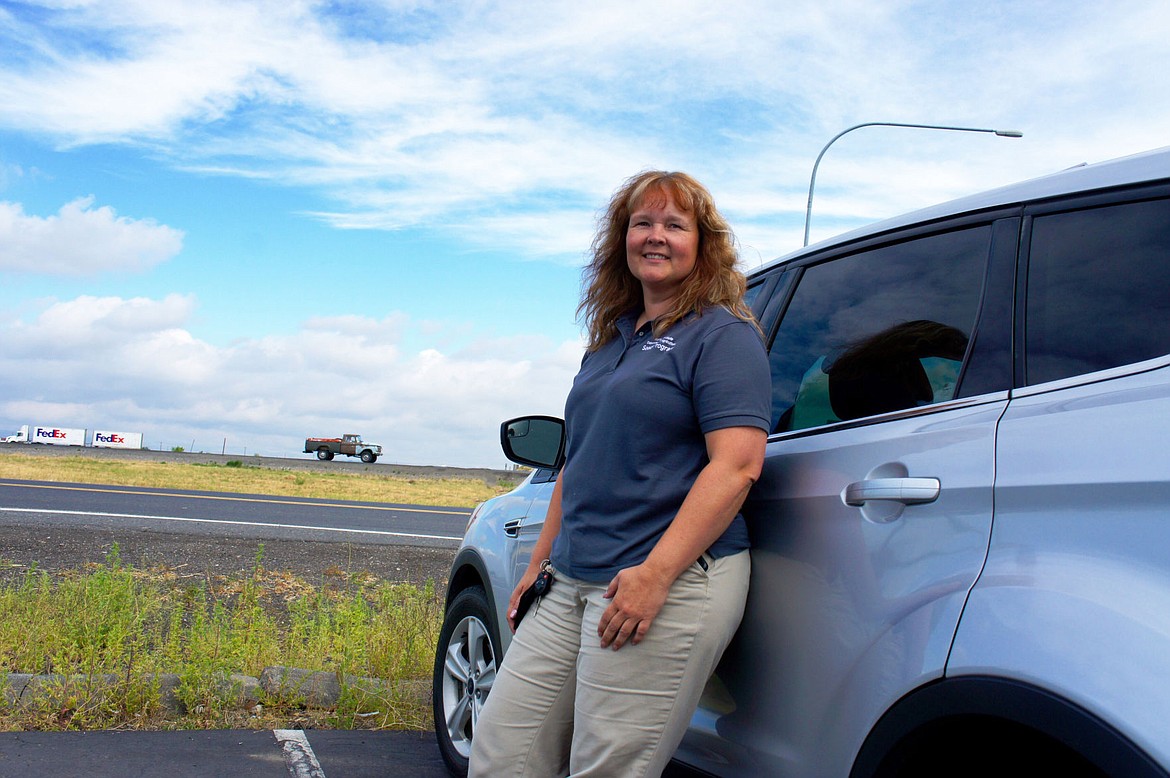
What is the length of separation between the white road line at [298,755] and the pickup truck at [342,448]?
179 feet

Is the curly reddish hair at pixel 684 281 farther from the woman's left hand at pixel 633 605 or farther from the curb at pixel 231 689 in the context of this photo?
the curb at pixel 231 689

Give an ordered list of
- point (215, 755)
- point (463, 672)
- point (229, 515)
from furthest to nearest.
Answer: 1. point (229, 515)
2. point (215, 755)
3. point (463, 672)

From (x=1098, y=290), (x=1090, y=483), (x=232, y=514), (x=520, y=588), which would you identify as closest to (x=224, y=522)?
(x=232, y=514)

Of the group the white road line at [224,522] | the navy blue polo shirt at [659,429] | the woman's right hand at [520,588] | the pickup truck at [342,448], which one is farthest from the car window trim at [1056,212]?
the pickup truck at [342,448]

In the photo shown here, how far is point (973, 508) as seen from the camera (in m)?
1.81

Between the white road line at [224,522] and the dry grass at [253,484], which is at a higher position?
the dry grass at [253,484]

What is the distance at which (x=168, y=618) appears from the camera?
6977 mm

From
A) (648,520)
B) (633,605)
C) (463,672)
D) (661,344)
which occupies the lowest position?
(463,672)

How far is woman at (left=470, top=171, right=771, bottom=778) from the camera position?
2.26 metres

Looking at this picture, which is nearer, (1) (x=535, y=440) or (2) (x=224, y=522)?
(1) (x=535, y=440)

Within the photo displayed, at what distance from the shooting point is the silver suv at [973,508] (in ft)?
5.08

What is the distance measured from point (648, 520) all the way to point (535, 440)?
140 cm

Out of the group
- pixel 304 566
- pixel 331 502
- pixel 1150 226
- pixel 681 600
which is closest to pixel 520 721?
pixel 681 600

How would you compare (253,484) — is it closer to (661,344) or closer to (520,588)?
(520,588)
